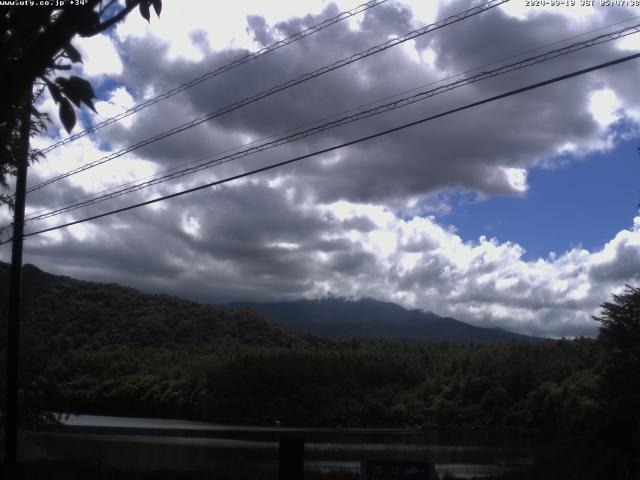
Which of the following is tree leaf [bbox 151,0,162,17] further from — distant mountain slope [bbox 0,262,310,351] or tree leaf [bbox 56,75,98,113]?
distant mountain slope [bbox 0,262,310,351]

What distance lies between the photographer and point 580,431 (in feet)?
96.0

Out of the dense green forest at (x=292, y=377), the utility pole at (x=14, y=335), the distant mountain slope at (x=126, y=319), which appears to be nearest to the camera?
the utility pole at (x=14, y=335)

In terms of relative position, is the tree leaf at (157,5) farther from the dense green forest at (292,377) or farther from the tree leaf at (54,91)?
the dense green forest at (292,377)

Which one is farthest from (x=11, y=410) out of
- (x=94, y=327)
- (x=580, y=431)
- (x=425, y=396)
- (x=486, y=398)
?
(x=94, y=327)

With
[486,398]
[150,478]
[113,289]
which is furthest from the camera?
[113,289]

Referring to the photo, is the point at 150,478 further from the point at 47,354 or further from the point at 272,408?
the point at 272,408

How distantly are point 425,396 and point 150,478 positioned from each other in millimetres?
102269

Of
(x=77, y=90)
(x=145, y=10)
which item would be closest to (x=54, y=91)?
(x=77, y=90)

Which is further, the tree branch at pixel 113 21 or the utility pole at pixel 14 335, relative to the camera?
the utility pole at pixel 14 335

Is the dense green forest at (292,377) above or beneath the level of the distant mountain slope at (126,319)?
beneath

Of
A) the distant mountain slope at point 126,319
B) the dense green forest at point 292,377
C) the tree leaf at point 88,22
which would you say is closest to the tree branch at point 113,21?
the tree leaf at point 88,22

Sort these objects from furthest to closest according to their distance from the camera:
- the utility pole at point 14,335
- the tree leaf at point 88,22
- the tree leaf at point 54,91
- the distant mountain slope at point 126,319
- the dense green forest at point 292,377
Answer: the distant mountain slope at point 126,319
the dense green forest at point 292,377
the utility pole at point 14,335
the tree leaf at point 54,91
the tree leaf at point 88,22

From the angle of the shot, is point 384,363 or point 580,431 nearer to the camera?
point 580,431

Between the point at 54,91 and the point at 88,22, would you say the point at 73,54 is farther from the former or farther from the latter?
the point at 88,22
